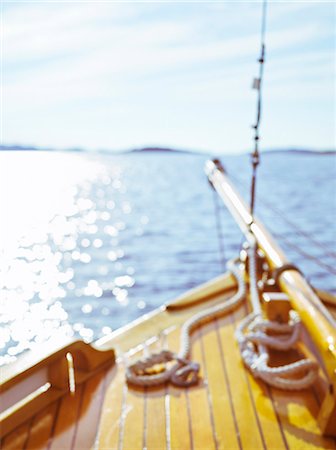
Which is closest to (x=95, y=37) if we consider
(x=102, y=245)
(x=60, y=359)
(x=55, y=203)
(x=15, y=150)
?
(x=15, y=150)

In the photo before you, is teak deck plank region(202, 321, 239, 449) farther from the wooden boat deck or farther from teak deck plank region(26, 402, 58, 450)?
teak deck plank region(26, 402, 58, 450)

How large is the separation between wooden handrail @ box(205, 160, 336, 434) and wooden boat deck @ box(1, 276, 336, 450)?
0.13 metres

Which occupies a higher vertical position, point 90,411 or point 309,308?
point 309,308

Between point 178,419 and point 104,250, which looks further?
point 104,250

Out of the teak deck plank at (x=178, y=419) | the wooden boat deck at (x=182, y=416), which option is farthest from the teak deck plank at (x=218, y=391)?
the teak deck plank at (x=178, y=419)

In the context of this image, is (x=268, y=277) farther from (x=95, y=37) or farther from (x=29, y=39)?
(x=29, y=39)

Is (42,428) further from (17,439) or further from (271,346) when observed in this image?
(271,346)

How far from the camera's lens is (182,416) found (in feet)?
7.32

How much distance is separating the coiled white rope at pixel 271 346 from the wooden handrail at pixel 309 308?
199 millimetres

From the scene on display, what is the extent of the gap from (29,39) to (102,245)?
37.4 ft

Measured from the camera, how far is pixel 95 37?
208cm

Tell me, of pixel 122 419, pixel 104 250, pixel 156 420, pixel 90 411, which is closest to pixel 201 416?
pixel 156 420

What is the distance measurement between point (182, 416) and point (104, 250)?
407 inches

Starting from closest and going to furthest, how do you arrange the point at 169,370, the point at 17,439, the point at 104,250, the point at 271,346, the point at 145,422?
the point at 17,439
the point at 145,422
the point at 169,370
the point at 271,346
the point at 104,250
